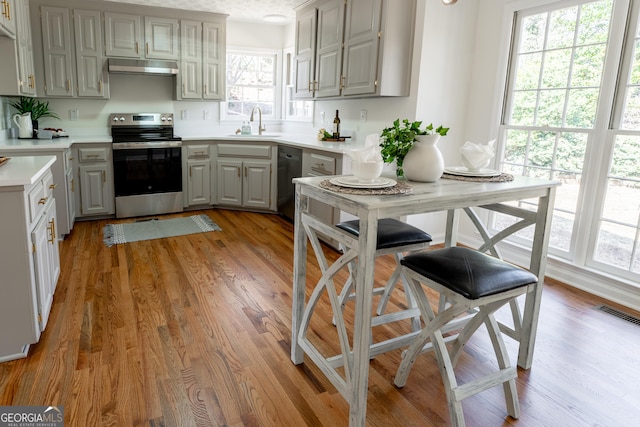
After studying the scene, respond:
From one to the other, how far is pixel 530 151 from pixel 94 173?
418 cm

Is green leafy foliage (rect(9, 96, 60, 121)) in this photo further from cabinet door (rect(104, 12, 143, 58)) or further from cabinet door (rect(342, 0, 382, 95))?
cabinet door (rect(342, 0, 382, 95))

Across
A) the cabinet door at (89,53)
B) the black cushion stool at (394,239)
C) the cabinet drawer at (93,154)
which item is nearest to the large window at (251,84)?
the cabinet door at (89,53)

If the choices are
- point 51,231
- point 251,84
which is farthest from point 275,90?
point 51,231

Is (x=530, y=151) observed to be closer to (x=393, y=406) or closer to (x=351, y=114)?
(x=351, y=114)

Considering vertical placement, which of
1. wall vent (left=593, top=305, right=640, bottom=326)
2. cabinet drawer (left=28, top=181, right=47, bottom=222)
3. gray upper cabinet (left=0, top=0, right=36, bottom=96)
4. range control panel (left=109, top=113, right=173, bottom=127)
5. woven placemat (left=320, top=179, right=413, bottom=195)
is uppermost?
gray upper cabinet (left=0, top=0, right=36, bottom=96)

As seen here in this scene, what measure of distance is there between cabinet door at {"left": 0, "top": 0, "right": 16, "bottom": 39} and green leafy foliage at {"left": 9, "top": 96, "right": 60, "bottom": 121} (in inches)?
44.0

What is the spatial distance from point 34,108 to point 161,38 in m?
1.54

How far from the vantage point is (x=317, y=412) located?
5.77ft

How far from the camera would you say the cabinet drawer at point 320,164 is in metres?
3.70

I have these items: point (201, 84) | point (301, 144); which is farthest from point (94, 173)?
point (301, 144)

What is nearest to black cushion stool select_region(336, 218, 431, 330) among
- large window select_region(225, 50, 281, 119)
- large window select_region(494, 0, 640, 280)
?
large window select_region(494, 0, 640, 280)

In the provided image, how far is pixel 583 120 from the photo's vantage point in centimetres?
309

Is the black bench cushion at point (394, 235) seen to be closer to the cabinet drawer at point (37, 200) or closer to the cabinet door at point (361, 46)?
the cabinet drawer at point (37, 200)

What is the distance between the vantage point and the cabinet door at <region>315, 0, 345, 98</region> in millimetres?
4016
